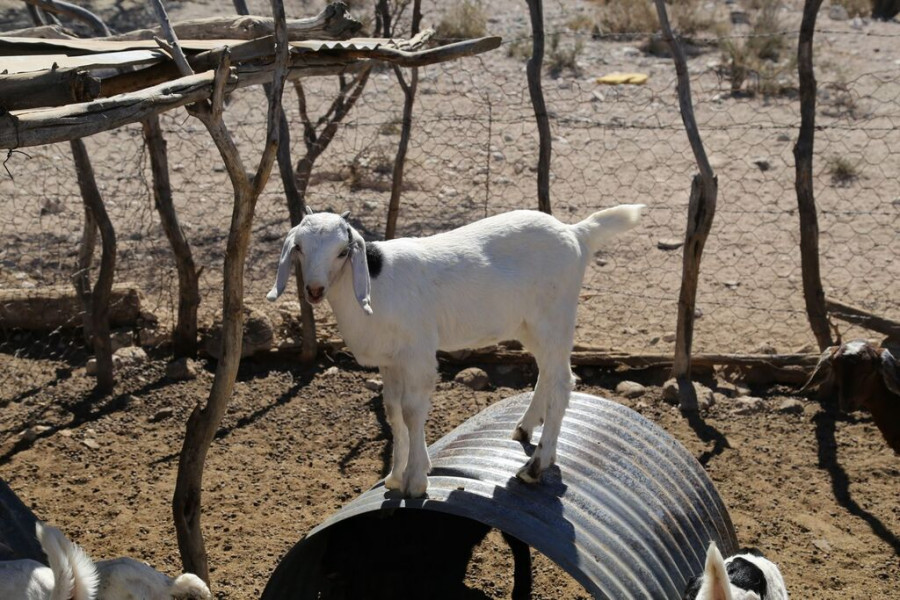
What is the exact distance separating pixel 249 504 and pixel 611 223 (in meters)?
2.89

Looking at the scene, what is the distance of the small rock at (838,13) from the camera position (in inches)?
732

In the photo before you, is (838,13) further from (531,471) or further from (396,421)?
(396,421)

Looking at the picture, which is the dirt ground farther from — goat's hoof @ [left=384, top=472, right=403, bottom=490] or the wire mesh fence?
goat's hoof @ [left=384, top=472, right=403, bottom=490]

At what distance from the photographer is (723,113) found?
45.2 feet

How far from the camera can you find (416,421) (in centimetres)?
475

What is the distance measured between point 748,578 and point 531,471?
3.56 feet

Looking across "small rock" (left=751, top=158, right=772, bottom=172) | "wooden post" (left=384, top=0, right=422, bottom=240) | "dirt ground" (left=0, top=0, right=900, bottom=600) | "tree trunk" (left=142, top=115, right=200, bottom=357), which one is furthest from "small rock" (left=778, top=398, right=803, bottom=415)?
"small rock" (left=751, top=158, right=772, bottom=172)

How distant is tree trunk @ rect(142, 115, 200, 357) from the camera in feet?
25.1

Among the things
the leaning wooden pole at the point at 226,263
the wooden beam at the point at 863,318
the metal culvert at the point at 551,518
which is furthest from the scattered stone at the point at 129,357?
the wooden beam at the point at 863,318

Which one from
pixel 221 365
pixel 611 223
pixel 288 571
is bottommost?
pixel 288 571

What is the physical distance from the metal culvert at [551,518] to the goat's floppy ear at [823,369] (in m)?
1.35

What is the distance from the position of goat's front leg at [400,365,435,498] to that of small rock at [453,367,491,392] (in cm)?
317

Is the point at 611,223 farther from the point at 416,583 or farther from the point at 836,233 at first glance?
the point at 836,233

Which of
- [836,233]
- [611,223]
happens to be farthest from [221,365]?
[836,233]
